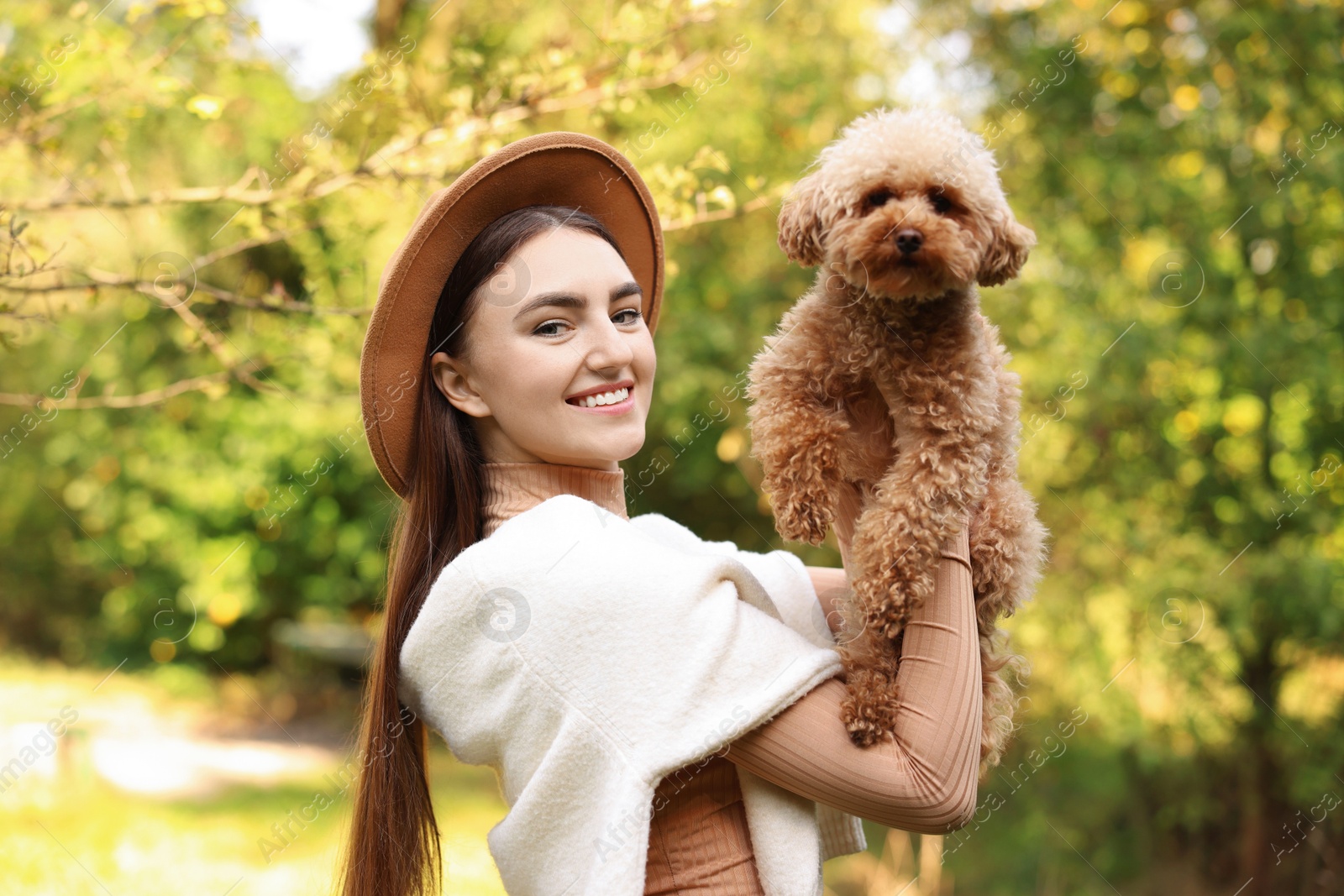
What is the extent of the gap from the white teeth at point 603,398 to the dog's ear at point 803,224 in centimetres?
44

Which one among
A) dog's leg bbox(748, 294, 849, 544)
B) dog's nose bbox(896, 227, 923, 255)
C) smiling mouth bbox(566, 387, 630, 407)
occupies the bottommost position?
dog's leg bbox(748, 294, 849, 544)

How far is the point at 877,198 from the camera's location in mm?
1662

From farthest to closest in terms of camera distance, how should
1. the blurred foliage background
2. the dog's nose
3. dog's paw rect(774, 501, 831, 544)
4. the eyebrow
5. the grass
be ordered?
the grass → the blurred foliage background → the eyebrow → dog's paw rect(774, 501, 831, 544) → the dog's nose

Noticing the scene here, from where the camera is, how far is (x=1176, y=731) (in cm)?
561

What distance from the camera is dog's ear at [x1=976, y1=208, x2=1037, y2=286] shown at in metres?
1.65

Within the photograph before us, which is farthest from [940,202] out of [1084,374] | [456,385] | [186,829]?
[186,829]

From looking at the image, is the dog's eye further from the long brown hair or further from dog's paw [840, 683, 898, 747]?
dog's paw [840, 683, 898, 747]

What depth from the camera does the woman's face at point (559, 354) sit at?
6.39 ft

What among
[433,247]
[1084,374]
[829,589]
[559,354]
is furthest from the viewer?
[1084,374]

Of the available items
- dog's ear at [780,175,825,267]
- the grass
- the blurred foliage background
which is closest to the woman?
dog's ear at [780,175,825,267]

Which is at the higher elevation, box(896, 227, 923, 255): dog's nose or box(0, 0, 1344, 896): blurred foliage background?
box(0, 0, 1344, 896): blurred foliage background

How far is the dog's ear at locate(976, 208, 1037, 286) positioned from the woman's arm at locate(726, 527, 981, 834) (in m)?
0.41

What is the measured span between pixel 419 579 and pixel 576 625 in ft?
1.57

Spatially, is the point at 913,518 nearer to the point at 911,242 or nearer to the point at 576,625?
the point at 911,242
